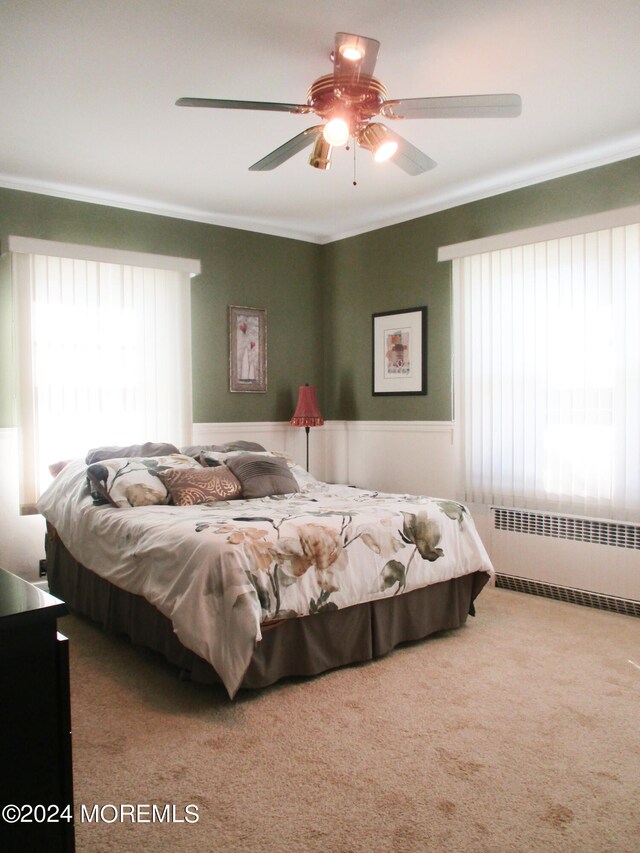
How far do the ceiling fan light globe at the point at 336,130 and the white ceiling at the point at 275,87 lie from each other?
14.9 inches

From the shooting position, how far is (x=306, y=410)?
5332mm

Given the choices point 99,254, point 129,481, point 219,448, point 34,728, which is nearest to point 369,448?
point 219,448

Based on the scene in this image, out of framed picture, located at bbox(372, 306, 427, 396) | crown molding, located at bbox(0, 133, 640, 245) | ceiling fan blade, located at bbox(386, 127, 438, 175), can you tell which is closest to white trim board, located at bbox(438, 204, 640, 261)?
crown molding, located at bbox(0, 133, 640, 245)

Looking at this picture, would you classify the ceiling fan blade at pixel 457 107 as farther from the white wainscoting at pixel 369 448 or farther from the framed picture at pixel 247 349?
the framed picture at pixel 247 349

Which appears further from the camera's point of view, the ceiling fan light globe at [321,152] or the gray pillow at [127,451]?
the gray pillow at [127,451]

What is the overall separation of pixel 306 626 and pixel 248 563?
17.1 inches

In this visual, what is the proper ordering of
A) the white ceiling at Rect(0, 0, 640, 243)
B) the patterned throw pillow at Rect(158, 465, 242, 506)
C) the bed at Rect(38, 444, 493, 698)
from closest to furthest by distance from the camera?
the white ceiling at Rect(0, 0, 640, 243), the bed at Rect(38, 444, 493, 698), the patterned throw pillow at Rect(158, 465, 242, 506)

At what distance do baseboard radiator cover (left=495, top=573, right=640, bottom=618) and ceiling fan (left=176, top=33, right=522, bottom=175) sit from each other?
276 cm

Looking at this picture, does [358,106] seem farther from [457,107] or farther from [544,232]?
[544,232]

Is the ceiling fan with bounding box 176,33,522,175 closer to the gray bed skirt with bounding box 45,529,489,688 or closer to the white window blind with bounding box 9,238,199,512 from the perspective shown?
the gray bed skirt with bounding box 45,529,489,688

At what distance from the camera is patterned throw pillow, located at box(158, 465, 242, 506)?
372cm

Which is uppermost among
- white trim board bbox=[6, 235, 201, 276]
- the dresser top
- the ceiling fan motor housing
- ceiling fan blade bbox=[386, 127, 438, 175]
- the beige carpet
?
the ceiling fan motor housing

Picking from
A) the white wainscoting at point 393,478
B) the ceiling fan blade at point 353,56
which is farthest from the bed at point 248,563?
the ceiling fan blade at point 353,56

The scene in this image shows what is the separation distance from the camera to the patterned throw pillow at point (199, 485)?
372 cm
